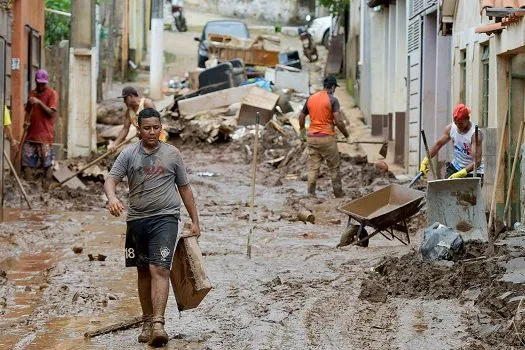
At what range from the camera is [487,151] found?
1338 centimetres

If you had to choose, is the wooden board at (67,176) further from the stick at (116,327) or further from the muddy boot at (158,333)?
the muddy boot at (158,333)

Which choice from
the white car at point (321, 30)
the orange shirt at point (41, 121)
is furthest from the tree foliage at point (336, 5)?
the orange shirt at point (41, 121)

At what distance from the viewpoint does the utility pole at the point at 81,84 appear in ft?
72.7

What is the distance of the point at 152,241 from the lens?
7.82 meters

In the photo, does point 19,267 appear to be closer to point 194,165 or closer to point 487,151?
point 487,151

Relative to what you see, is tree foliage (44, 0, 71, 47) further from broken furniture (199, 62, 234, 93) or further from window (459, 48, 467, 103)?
window (459, 48, 467, 103)

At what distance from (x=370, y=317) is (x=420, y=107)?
12072 millimetres

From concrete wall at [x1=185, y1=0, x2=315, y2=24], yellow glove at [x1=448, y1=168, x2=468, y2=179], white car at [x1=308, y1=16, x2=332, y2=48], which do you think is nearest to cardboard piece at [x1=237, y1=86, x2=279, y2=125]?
yellow glove at [x1=448, y1=168, x2=468, y2=179]

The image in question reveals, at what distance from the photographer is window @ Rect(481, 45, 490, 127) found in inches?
579

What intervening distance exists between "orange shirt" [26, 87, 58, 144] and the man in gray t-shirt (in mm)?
9868

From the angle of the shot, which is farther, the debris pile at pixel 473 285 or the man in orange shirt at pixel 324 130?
the man in orange shirt at pixel 324 130

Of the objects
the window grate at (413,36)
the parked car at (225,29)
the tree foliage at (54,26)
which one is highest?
the parked car at (225,29)

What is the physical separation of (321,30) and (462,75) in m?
26.7

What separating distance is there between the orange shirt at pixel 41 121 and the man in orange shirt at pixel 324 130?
13.0 ft
